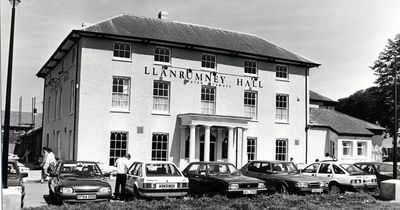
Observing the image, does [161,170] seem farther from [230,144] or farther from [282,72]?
[282,72]

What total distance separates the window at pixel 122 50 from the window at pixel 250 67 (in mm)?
8754

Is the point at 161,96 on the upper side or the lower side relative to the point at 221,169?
upper

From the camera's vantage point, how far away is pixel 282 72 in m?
33.3

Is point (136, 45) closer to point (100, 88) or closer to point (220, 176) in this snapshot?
point (100, 88)

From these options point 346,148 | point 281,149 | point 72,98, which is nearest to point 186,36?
point 72,98

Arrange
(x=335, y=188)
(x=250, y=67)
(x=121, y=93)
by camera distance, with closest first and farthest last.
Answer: (x=335, y=188)
(x=121, y=93)
(x=250, y=67)

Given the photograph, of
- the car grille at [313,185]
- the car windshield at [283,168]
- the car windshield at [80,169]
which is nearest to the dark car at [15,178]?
the car windshield at [80,169]

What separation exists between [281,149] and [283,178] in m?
16.7

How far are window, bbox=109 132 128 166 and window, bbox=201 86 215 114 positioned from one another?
5.72 metres

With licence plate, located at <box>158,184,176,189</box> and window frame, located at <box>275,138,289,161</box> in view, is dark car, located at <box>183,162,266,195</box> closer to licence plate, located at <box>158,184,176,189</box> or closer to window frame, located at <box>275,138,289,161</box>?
licence plate, located at <box>158,184,176,189</box>

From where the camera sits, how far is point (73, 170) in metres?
14.5

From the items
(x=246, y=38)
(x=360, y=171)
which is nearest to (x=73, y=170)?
(x=360, y=171)

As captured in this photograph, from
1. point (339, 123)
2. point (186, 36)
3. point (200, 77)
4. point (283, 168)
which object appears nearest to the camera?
point (283, 168)

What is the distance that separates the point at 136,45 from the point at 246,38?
1110cm
